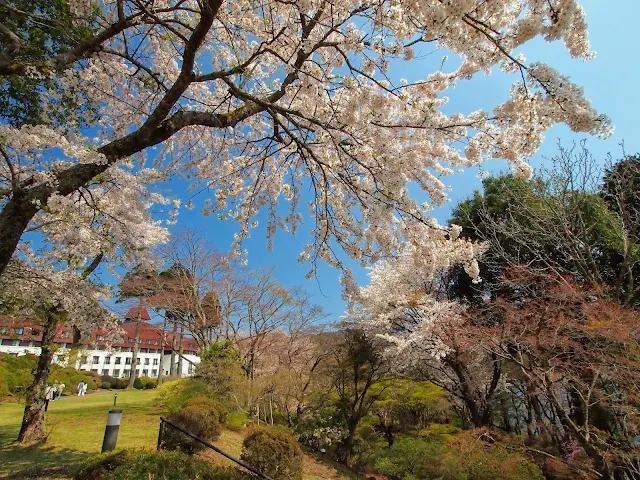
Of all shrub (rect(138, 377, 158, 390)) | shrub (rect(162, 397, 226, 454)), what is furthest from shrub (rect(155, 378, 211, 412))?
shrub (rect(138, 377, 158, 390))

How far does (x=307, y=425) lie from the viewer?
1409cm

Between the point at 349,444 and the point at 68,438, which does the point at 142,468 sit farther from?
the point at 349,444

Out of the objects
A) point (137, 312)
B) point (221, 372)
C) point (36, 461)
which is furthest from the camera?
point (137, 312)

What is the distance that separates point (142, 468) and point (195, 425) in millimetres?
3761

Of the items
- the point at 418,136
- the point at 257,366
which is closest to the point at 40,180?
the point at 418,136

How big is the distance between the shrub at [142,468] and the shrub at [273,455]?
1396 millimetres

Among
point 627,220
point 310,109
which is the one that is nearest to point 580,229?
point 627,220

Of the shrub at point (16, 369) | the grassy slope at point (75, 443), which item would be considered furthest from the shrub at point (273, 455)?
the shrub at point (16, 369)

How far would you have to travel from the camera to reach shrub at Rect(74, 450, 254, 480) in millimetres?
4836

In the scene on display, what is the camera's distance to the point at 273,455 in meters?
7.51

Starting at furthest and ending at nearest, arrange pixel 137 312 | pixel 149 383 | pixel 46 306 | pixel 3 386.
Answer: pixel 149 383
pixel 137 312
pixel 3 386
pixel 46 306

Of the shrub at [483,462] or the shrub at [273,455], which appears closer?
the shrub at [273,455]

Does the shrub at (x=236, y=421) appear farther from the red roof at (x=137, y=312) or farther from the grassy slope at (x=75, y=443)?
the red roof at (x=137, y=312)

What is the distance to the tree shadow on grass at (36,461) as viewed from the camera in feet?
18.9
